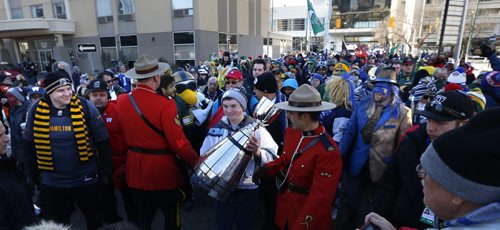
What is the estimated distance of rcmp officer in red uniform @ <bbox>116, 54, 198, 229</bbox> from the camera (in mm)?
2832

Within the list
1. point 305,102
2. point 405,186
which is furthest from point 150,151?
point 405,186

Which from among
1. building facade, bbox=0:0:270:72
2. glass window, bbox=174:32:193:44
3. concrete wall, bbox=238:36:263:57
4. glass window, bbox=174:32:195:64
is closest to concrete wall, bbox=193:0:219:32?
building facade, bbox=0:0:270:72

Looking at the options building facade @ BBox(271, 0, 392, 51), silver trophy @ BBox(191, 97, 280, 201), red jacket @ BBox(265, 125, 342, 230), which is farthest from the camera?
building facade @ BBox(271, 0, 392, 51)

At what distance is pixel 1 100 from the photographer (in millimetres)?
5910

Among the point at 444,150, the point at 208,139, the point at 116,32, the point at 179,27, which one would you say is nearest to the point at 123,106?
the point at 208,139

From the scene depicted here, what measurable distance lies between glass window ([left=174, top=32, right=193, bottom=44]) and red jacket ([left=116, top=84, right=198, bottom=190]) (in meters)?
23.0

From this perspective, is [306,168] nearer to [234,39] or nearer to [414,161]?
[414,161]

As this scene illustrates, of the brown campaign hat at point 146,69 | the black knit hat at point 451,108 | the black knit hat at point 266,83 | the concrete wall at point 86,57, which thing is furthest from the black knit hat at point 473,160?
the concrete wall at point 86,57

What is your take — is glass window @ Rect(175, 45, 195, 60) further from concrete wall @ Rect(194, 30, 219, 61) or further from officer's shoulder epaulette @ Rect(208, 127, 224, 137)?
officer's shoulder epaulette @ Rect(208, 127, 224, 137)

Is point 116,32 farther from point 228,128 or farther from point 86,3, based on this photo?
point 228,128

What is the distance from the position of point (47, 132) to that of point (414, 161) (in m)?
3.34

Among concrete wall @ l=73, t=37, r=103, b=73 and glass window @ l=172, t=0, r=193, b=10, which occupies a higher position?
glass window @ l=172, t=0, r=193, b=10

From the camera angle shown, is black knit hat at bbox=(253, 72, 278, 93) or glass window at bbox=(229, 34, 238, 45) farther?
glass window at bbox=(229, 34, 238, 45)

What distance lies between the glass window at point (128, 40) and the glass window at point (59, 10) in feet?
24.3
